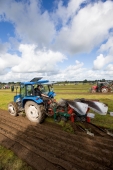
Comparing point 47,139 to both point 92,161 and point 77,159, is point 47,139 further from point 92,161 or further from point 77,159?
point 92,161

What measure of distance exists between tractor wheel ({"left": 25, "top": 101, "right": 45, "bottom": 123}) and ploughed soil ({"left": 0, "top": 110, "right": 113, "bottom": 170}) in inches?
Result: 18.5

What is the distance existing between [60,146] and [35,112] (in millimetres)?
2916

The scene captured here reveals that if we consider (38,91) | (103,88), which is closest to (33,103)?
(38,91)

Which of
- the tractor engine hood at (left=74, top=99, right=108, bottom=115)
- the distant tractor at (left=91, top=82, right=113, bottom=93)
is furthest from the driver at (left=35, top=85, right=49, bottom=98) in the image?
the distant tractor at (left=91, top=82, right=113, bottom=93)

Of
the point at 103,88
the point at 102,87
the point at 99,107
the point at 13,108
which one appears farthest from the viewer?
the point at 102,87

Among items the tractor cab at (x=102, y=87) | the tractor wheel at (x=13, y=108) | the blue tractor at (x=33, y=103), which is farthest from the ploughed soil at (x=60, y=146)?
the tractor cab at (x=102, y=87)

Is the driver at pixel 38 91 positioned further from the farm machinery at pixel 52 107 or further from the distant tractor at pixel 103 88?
the distant tractor at pixel 103 88

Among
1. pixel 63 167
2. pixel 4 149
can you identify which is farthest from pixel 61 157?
pixel 4 149

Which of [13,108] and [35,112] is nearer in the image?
[35,112]

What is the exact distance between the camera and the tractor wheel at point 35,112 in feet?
22.8

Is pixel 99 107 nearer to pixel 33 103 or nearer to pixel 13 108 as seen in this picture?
pixel 33 103

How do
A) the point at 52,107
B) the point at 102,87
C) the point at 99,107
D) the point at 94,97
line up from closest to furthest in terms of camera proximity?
the point at 99,107
the point at 52,107
the point at 94,97
the point at 102,87

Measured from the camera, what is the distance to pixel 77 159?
12.9 feet

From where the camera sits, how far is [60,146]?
4.69 metres
